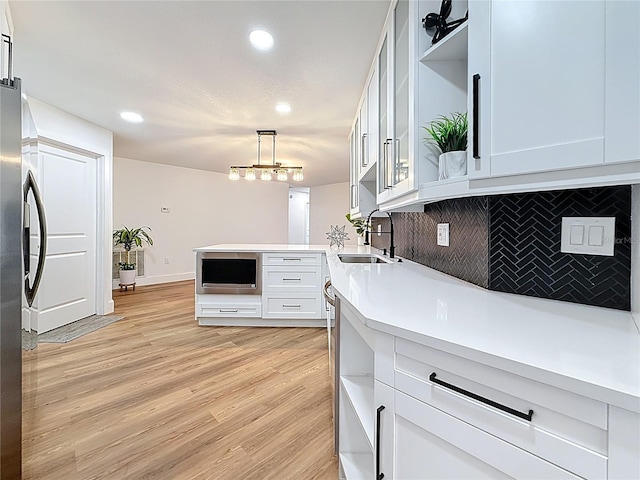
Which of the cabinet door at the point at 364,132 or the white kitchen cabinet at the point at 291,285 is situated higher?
the cabinet door at the point at 364,132

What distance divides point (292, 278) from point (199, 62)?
2.17 metres

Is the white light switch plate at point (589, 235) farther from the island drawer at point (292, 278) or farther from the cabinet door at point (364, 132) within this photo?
the island drawer at point (292, 278)

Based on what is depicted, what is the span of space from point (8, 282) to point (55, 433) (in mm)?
1029

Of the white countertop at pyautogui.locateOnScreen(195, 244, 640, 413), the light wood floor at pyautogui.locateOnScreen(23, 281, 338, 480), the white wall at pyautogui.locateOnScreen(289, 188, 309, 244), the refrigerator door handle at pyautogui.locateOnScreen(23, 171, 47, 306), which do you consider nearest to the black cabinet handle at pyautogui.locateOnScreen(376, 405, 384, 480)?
the white countertop at pyautogui.locateOnScreen(195, 244, 640, 413)

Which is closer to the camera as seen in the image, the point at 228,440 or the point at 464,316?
the point at 464,316

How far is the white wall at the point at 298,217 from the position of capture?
32.7 ft

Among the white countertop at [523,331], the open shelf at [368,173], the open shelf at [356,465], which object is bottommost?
the open shelf at [356,465]

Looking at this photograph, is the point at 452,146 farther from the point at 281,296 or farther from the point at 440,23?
the point at 281,296

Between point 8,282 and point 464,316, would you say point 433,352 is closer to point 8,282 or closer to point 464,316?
point 464,316

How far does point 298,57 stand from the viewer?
86.9 inches

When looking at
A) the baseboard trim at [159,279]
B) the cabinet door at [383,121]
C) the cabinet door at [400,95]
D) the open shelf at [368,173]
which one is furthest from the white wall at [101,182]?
the cabinet door at [400,95]

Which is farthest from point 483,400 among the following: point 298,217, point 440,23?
point 298,217

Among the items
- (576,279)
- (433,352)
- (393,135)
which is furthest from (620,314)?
(393,135)

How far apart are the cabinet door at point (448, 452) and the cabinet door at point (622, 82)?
66 centimetres
